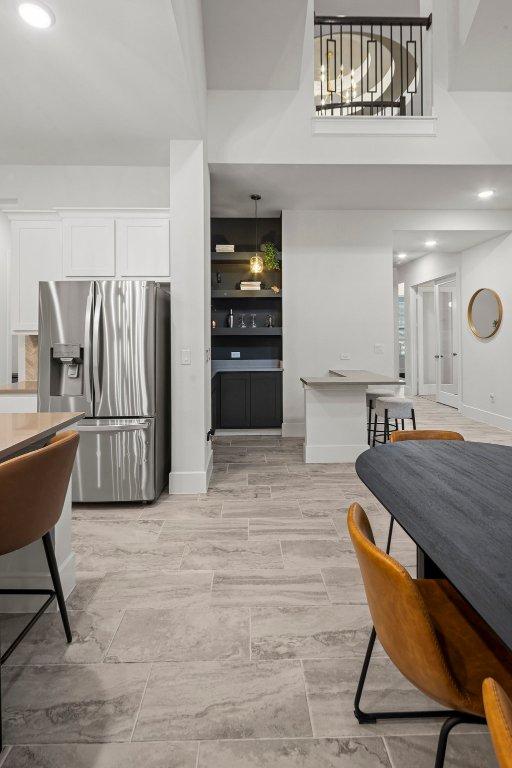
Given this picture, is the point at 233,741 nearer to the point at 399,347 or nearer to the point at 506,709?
the point at 506,709

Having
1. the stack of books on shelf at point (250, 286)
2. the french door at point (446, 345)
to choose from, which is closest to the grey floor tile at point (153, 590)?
the stack of books on shelf at point (250, 286)

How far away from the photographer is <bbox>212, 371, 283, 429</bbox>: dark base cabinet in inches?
238

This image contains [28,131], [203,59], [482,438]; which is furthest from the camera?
[482,438]

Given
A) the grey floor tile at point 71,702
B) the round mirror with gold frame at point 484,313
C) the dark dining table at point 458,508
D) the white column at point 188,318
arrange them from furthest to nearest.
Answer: the round mirror with gold frame at point 484,313 → the white column at point 188,318 → the grey floor tile at point 71,702 → the dark dining table at point 458,508

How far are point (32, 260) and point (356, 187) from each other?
11.7ft

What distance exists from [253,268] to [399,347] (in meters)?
6.69

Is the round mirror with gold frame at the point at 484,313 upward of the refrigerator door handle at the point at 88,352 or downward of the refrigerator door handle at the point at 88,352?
upward

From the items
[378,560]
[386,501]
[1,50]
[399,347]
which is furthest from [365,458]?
[399,347]

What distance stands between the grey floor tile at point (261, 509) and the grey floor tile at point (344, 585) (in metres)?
0.83

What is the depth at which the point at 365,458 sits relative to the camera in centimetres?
179

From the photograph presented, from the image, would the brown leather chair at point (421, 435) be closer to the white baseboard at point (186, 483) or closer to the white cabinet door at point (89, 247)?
the white baseboard at point (186, 483)

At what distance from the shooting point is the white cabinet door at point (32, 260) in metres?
3.89

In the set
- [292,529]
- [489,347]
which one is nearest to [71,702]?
[292,529]

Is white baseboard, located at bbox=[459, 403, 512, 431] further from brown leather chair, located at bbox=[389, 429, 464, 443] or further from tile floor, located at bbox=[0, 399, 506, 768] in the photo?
brown leather chair, located at bbox=[389, 429, 464, 443]
